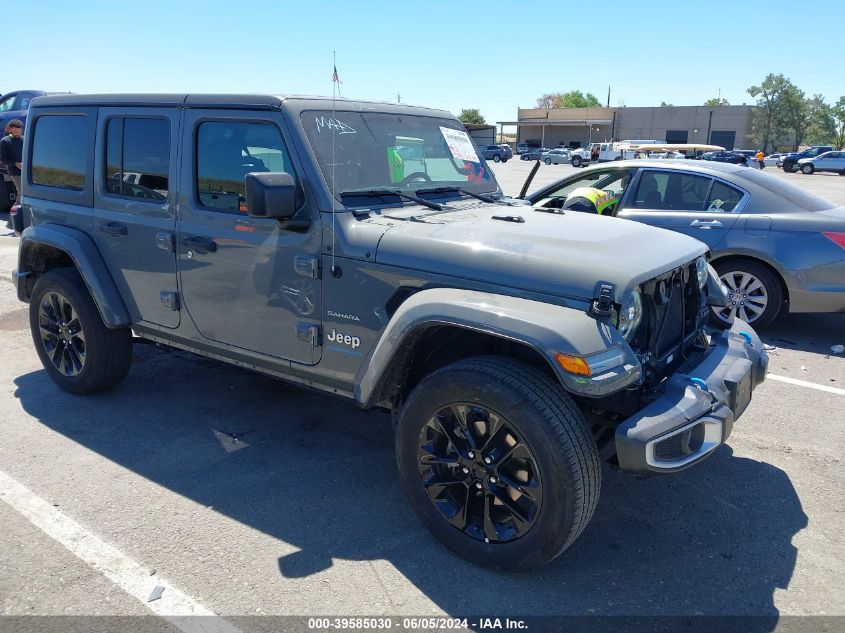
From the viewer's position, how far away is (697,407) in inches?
115

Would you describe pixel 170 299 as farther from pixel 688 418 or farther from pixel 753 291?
pixel 753 291

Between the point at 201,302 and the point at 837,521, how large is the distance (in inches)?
142

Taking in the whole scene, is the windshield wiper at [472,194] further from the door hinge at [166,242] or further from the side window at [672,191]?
the side window at [672,191]

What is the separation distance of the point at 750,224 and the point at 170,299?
5.08 meters

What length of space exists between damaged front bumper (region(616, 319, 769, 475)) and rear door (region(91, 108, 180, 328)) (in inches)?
109

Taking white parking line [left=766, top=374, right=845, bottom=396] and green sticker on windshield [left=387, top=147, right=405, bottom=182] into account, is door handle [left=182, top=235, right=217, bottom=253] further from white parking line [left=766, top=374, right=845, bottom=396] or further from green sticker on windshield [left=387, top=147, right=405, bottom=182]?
white parking line [left=766, top=374, right=845, bottom=396]

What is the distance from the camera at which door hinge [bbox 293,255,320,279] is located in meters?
3.45

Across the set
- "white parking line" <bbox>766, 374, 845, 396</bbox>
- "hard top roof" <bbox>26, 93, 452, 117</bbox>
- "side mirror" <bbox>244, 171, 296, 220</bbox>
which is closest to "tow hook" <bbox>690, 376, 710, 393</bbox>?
"side mirror" <bbox>244, 171, 296, 220</bbox>

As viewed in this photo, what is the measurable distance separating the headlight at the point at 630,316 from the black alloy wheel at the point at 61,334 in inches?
142

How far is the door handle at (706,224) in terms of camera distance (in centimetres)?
643

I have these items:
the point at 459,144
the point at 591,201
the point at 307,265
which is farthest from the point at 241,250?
the point at 591,201

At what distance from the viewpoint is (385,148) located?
387 cm

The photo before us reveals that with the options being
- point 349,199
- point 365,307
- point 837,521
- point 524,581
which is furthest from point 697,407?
point 349,199

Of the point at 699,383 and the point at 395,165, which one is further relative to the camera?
the point at 395,165
